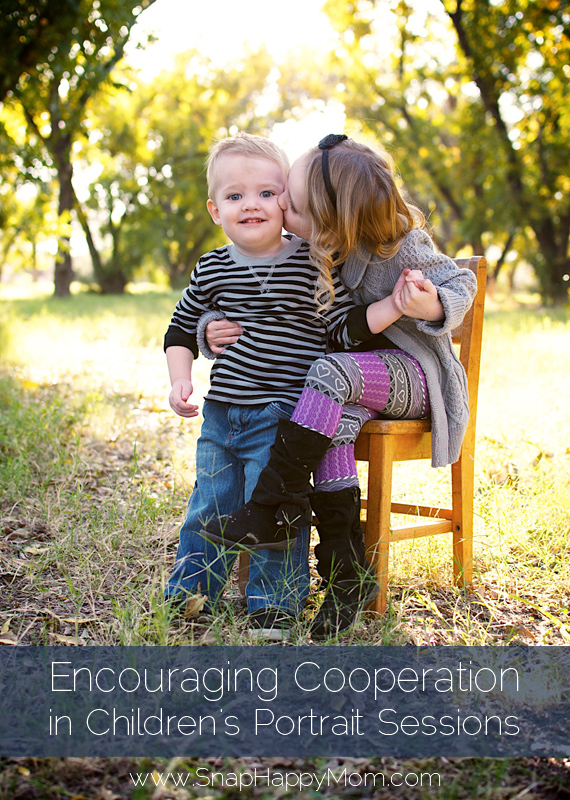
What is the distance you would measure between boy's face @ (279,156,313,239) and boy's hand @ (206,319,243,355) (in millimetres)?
357

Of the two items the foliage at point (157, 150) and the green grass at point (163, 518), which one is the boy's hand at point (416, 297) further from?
the foliage at point (157, 150)

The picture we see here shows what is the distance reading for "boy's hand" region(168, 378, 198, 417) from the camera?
2.20 metres

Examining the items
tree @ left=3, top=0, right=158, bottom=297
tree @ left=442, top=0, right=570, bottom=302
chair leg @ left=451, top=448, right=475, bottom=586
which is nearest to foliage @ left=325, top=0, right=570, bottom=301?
tree @ left=442, top=0, right=570, bottom=302

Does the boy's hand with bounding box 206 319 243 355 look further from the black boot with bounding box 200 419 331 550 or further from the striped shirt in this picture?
the black boot with bounding box 200 419 331 550

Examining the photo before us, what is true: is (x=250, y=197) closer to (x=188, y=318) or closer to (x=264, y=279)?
(x=264, y=279)

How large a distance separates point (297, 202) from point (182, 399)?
716 millimetres

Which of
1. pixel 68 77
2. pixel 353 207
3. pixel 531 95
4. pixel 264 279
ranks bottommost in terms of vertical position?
pixel 264 279

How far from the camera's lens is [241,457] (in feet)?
7.29

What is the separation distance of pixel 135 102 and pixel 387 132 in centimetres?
876

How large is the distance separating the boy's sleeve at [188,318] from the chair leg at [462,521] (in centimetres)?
99

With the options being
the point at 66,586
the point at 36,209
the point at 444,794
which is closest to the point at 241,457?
the point at 66,586

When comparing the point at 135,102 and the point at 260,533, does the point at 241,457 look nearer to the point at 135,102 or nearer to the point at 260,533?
the point at 260,533

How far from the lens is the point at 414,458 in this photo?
2.25 metres

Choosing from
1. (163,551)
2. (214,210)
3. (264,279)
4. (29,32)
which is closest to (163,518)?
(163,551)
